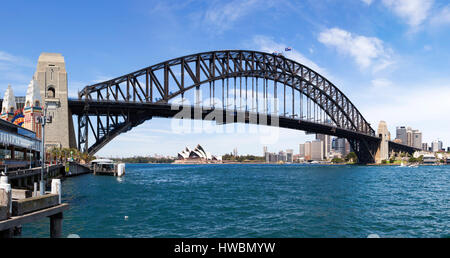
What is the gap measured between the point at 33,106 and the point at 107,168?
17.2 meters

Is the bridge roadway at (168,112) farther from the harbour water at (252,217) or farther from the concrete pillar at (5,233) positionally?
the concrete pillar at (5,233)

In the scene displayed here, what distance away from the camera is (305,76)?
372 ft

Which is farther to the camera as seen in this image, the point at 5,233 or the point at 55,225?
the point at 55,225

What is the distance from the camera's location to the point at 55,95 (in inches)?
2530

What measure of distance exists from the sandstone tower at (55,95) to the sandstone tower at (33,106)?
4.43 feet

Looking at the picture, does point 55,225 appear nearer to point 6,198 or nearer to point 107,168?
point 6,198

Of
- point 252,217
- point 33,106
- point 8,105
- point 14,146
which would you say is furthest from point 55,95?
point 252,217

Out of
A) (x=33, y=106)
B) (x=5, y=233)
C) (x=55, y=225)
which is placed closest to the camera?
(x=5, y=233)

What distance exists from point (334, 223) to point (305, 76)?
99.6 m
